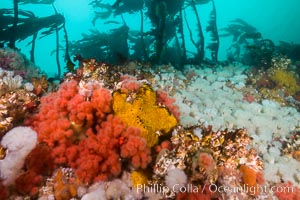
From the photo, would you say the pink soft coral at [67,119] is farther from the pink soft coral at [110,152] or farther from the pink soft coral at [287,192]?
the pink soft coral at [287,192]

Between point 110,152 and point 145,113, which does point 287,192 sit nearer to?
point 145,113

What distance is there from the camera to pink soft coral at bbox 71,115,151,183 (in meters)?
3.93

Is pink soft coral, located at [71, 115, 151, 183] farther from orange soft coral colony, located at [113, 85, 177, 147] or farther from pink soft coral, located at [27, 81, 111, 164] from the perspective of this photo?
pink soft coral, located at [27, 81, 111, 164]

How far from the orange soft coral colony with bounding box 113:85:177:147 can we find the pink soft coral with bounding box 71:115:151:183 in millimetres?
136

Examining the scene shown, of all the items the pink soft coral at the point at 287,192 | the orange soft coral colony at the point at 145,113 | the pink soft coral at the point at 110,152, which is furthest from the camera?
the pink soft coral at the point at 287,192

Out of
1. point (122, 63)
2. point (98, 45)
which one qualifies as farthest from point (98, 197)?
point (98, 45)

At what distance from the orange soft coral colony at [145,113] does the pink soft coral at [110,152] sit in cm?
14

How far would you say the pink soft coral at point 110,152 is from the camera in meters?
3.93

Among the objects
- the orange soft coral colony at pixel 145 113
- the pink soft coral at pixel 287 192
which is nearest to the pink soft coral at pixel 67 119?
the orange soft coral colony at pixel 145 113

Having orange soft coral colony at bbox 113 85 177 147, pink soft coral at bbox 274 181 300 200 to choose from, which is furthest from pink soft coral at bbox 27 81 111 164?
pink soft coral at bbox 274 181 300 200

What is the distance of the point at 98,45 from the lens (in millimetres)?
14570

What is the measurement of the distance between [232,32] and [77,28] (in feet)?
425

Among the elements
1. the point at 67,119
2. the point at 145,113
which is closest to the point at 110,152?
the point at 145,113

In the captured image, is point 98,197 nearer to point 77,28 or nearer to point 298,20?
point 298,20
